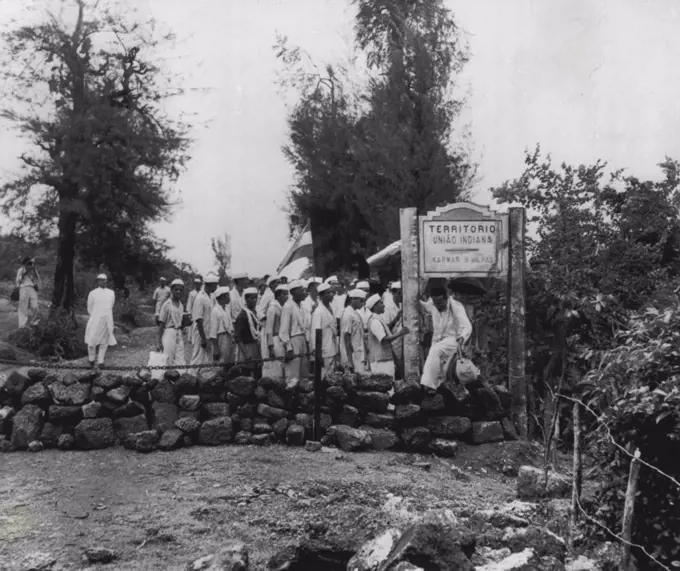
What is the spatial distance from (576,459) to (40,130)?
16.9m

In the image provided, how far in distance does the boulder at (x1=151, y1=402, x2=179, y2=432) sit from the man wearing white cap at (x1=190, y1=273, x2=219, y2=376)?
8.08 ft

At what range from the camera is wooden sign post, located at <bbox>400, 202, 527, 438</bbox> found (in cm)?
1018

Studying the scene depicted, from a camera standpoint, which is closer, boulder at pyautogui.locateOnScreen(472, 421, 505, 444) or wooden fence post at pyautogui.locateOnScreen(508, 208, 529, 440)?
boulder at pyautogui.locateOnScreen(472, 421, 505, 444)

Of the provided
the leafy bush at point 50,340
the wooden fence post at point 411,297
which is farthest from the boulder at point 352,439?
the leafy bush at point 50,340

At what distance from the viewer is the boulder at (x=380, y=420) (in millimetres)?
9242

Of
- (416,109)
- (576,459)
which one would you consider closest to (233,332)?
(576,459)

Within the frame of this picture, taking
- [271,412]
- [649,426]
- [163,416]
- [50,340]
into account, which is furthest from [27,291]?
[649,426]

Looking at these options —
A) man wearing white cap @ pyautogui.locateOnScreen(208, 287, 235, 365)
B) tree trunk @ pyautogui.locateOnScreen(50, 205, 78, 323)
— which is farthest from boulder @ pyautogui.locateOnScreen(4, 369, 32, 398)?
tree trunk @ pyautogui.locateOnScreen(50, 205, 78, 323)

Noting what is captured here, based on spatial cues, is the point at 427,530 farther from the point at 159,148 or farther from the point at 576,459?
the point at 159,148

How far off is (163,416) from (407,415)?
303 cm

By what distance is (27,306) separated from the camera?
1695cm

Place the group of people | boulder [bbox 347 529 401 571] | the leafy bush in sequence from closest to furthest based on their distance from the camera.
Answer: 1. boulder [bbox 347 529 401 571]
2. the group of people
3. the leafy bush

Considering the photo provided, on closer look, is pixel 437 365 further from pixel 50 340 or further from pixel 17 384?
pixel 50 340

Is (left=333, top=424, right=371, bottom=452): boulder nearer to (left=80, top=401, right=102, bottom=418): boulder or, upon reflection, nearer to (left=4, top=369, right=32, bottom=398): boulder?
(left=80, top=401, right=102, bottom=418): boulder
